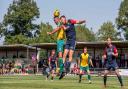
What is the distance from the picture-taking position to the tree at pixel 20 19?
86.9 metres

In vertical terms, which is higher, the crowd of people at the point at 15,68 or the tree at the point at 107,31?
the tree at the point at 107,31

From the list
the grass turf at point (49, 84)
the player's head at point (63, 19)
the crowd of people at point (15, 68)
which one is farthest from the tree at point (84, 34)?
the player's head at point (63, 19)

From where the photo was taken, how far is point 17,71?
5450 centimetres

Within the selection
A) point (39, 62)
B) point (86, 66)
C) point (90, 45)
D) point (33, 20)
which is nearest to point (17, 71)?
point (39, 62)

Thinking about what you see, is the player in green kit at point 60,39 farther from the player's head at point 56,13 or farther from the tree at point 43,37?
the tree at point 43,37

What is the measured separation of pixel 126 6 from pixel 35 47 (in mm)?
33052

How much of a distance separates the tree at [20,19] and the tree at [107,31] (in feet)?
54.7

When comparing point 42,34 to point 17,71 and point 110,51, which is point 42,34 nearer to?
point 17,71

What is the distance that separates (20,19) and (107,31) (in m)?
21.2

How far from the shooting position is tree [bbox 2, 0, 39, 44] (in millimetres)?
86938

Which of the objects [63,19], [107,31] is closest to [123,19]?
[107,31]

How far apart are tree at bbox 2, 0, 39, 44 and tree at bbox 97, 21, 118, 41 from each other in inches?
656

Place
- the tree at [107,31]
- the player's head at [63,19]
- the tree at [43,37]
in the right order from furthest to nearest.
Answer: the tree at [107,31] < the tree at [43,37] < the player's head at [63,19]

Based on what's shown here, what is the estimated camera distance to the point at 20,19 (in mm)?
87625
